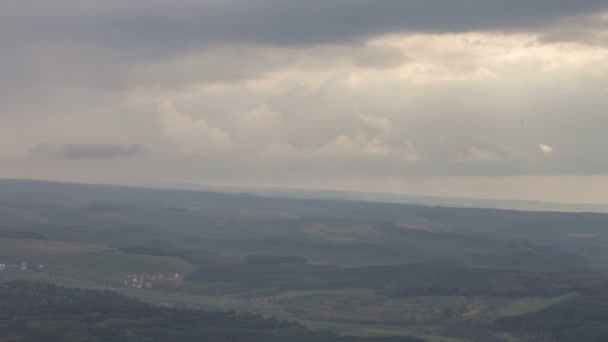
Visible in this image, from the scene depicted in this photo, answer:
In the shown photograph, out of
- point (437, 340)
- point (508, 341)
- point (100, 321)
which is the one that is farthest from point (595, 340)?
point (100, 321)

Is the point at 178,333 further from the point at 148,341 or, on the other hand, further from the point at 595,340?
the point at 595,340

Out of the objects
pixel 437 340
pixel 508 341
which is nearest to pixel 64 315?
pixel 437 340

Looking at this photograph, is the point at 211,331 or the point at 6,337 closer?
the point at 6,337

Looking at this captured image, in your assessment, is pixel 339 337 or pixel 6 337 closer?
pixel 6 337

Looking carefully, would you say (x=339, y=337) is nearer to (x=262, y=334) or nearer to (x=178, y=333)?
(x=262, y=334)

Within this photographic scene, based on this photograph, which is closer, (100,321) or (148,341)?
(148,341)

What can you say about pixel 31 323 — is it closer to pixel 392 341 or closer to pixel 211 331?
pixel 211 331

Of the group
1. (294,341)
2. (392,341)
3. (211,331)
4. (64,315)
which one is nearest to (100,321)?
(64,315)
